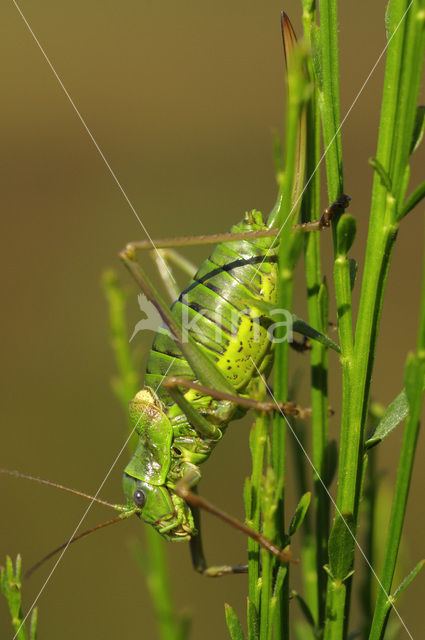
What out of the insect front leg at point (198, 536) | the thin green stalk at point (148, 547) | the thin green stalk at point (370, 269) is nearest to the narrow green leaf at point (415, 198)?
the thin green stalk at point (370, 269)

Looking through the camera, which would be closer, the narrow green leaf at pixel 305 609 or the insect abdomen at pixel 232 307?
the narrow green leaf at pixel 305 609

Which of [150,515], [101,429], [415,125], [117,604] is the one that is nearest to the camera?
[415,125]

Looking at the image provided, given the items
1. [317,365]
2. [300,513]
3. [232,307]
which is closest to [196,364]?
[232,307]

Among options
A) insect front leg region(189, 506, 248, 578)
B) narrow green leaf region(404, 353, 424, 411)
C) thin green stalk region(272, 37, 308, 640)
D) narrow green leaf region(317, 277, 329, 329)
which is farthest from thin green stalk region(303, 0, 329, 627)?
insect front leg region(189, 506, 248, 578)

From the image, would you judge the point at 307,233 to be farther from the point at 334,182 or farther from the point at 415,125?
the point at 415,125

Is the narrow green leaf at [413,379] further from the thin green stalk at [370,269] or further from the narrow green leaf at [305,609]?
the narrow green leaf at [305,609]

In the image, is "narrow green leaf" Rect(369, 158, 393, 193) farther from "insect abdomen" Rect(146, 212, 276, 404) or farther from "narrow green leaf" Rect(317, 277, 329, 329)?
"insect abdomen" Rect(146, 212, 276, 404)

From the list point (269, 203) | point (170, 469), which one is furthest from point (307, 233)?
→ point (269, 203)
